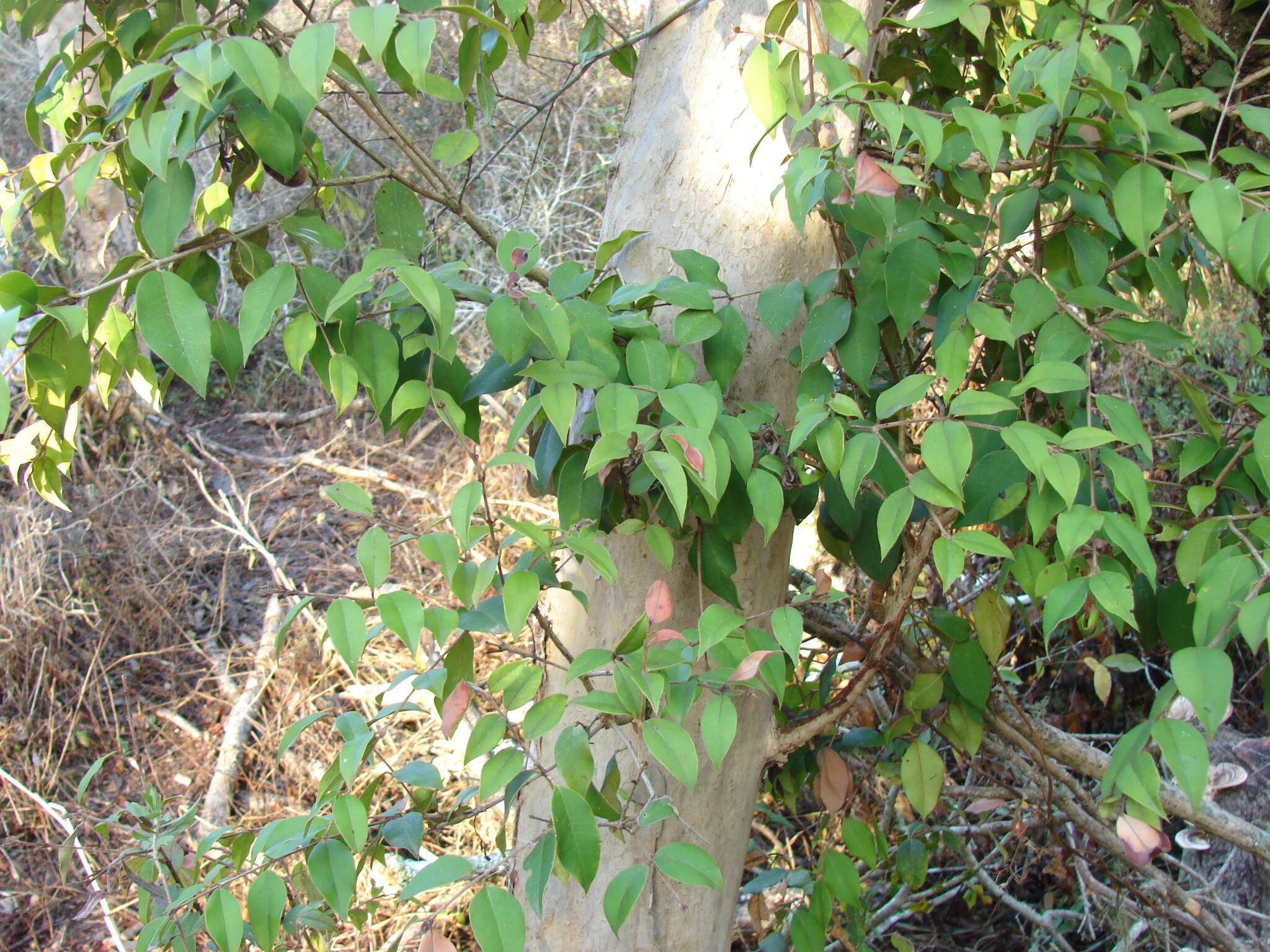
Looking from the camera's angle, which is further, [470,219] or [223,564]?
[223,564]

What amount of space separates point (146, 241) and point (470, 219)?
37cm

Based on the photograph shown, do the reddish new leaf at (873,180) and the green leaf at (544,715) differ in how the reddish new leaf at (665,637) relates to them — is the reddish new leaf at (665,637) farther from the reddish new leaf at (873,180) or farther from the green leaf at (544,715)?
the reddish new leaf at (873,180)

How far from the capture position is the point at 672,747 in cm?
76

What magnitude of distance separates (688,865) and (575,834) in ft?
0.39

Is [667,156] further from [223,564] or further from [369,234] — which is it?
[369,234]

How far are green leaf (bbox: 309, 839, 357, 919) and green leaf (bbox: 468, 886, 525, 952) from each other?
8.5 inches

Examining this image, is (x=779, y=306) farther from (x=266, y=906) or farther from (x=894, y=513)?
(x=266, y=906)

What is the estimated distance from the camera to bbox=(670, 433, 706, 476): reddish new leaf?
2.52ft

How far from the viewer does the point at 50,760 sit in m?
2.89

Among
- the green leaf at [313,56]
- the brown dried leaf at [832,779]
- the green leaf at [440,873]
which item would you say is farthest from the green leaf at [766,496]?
the brown dried leaf at [832,779]

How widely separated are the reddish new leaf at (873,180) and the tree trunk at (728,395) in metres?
0.18

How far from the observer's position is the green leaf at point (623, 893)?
0.80 m

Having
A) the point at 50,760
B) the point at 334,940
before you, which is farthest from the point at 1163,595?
the point at 50,760

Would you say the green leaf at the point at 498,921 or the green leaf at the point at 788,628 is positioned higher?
the green leaf at the point at 788,628
